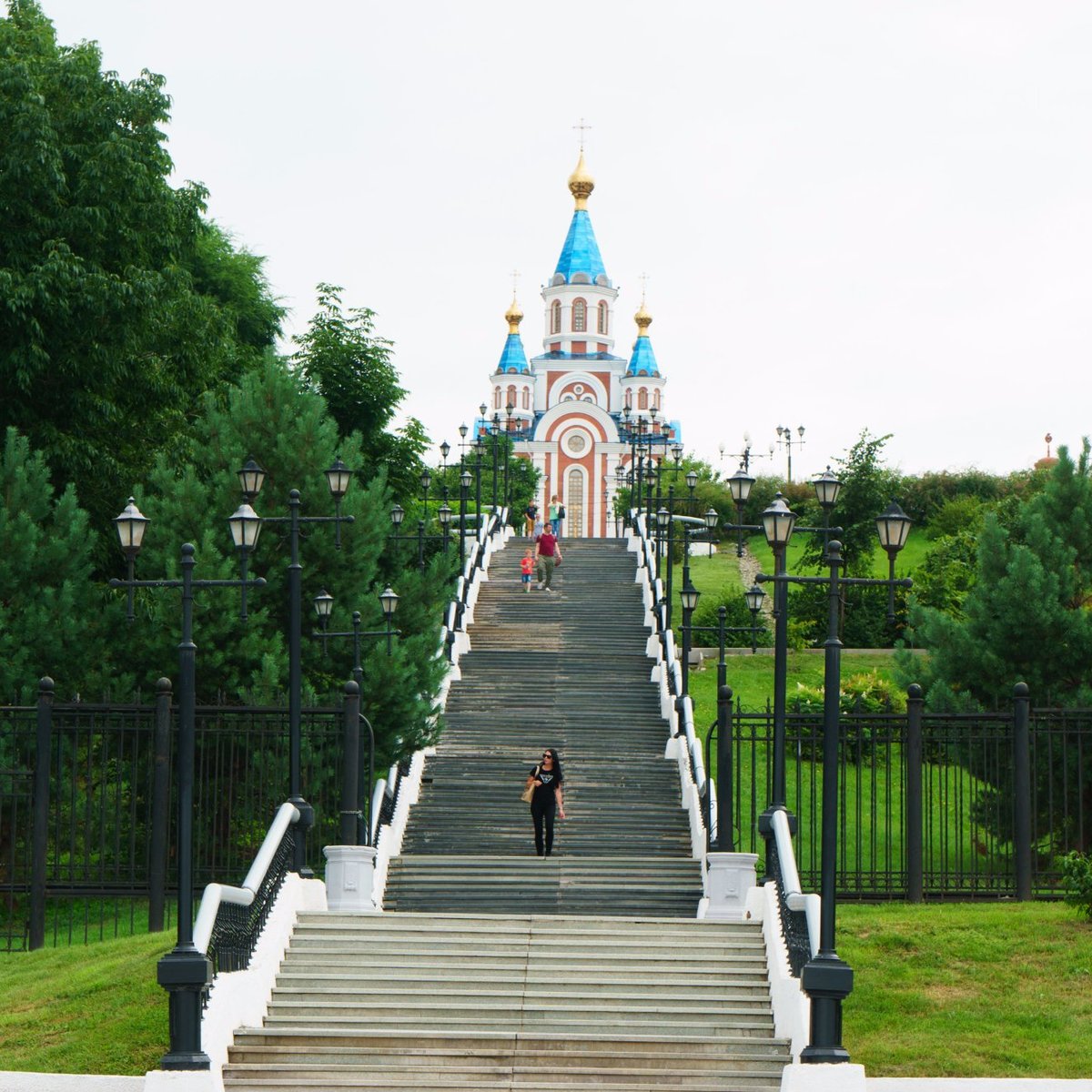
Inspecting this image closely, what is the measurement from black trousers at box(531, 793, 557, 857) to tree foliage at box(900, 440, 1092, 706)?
16.9ft

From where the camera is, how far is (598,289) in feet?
313

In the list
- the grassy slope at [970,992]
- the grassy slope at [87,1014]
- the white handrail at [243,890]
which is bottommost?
the grassy slope at [87,1014]

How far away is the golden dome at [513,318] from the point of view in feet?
338

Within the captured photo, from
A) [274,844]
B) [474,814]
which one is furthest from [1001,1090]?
[474,814]

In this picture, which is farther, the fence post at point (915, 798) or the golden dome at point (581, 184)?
the golden dome at point (581, 184)

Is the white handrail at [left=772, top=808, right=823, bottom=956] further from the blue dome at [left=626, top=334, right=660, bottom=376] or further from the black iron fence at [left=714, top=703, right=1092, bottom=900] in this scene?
the blue dome at [left=626, top=334, right=660, bottom=376]

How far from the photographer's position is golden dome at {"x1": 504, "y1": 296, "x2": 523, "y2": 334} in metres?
103

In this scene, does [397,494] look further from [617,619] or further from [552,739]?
[552,739]

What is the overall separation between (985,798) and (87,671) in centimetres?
1175

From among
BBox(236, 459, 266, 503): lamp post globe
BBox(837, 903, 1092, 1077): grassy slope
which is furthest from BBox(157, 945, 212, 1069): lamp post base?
BBox(236, 459, 266, 503): lamp post globe

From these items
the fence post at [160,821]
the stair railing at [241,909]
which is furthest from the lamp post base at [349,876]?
the fence post at [160,821]

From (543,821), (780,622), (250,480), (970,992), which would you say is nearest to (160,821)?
(250,480)

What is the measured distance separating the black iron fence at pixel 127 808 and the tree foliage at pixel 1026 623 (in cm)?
827

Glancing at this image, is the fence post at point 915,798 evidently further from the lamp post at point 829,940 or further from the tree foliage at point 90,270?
the tree foliage at point 90,270
